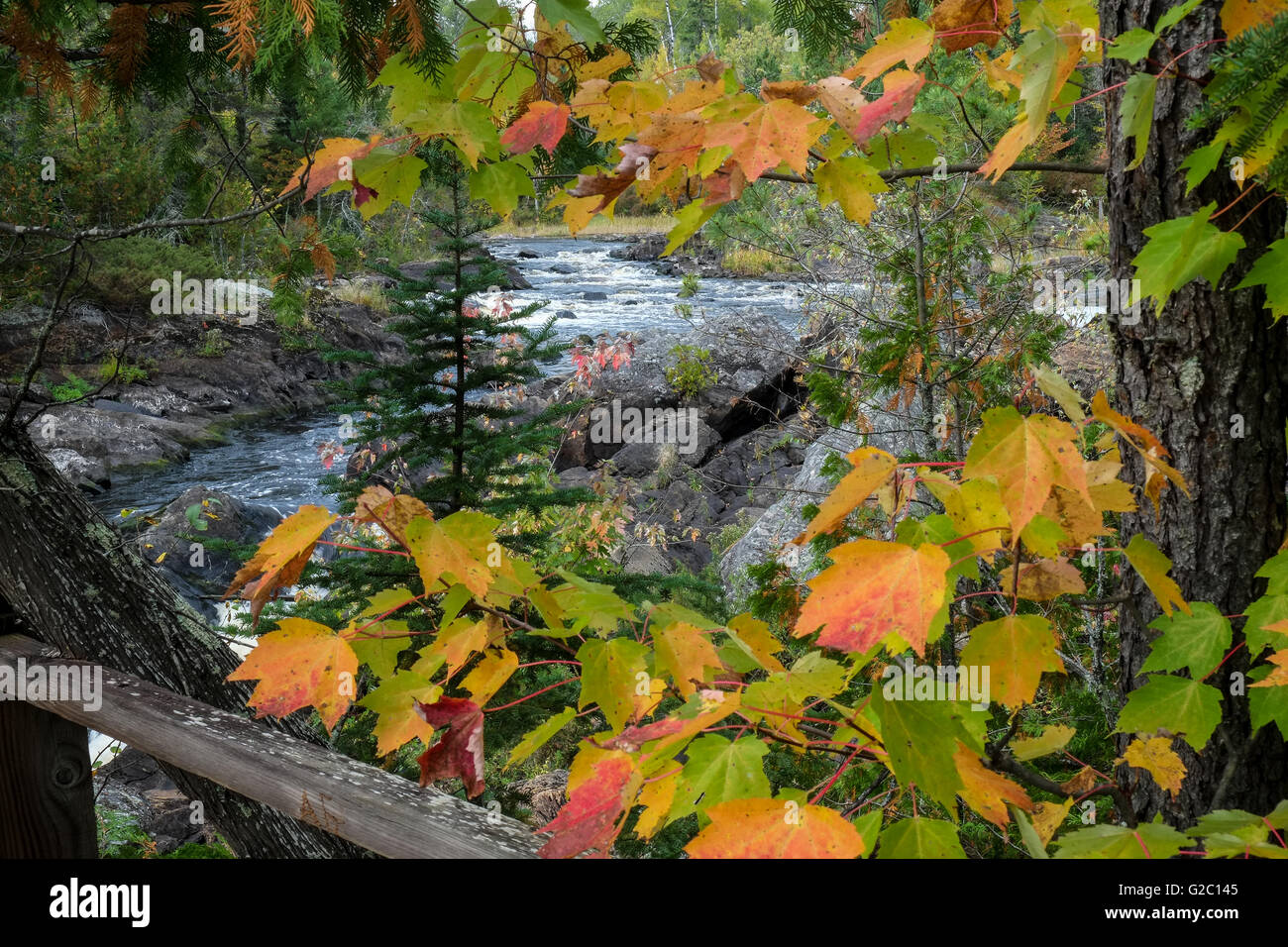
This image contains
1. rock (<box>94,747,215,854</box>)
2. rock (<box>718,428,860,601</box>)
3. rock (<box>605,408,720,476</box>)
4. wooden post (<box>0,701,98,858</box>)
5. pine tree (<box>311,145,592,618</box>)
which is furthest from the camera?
rock (<box>605,408,720,476</box>)

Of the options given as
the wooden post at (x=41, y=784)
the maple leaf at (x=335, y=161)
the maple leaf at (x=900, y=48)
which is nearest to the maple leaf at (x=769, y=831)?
the maple leaf at (x=900, y=48)

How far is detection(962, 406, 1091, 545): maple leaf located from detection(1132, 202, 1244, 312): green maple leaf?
1.24 ft

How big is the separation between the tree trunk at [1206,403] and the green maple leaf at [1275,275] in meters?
0.12

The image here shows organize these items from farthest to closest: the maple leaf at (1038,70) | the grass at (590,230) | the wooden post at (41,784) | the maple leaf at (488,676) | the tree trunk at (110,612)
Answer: the grass at (590,230)
the tree trunk at (110,612)
the wooden post at (41,784)
the maple leaf at (488,676)
the maple leaf at (1038,70)

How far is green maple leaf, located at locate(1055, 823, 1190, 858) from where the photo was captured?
88cm

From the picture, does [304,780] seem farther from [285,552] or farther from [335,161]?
[335,161]

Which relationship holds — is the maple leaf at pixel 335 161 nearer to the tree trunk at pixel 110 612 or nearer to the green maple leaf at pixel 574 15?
the green maple leaf at pixel 574 15

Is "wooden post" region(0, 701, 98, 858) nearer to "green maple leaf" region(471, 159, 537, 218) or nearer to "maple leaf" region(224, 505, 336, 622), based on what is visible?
"maple leaf" region(224, 505, 336, 622)

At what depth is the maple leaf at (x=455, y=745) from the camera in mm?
1004

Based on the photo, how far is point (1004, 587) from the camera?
3.57 ft

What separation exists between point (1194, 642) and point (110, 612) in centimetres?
208

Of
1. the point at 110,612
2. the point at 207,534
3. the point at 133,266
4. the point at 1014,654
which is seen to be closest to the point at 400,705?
the point at 1014,654

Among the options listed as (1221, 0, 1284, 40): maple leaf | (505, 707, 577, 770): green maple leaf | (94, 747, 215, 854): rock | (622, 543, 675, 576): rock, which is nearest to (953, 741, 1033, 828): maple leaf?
(505, 707, 577, 770): green maple leaf

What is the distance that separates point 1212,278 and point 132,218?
12507mm
